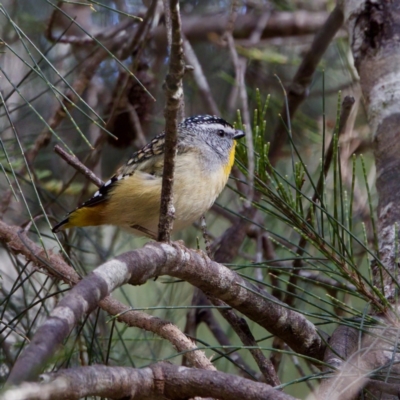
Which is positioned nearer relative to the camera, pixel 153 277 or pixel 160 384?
pixel 160 384

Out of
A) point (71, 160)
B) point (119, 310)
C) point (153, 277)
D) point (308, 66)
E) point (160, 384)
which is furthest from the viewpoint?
point (308, 66)

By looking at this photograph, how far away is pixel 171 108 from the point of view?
1839 mm

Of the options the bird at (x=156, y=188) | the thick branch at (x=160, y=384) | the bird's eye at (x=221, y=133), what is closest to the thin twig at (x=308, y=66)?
the bird's eye at (x=221, y=133)

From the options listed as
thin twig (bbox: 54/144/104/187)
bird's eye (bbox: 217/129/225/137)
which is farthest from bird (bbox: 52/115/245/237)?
thin twig (bbox: 54/144/104/187)

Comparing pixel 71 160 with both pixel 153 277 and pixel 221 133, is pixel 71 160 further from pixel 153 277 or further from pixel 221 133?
pixel 221 133

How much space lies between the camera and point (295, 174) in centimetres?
228

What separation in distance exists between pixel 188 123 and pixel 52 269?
1.64m

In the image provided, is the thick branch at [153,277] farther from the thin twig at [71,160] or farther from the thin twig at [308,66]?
the thin twig at [308,66]

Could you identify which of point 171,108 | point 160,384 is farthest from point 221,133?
point 160,384

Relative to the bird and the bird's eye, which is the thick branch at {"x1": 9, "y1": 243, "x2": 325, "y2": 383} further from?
the bird's eye

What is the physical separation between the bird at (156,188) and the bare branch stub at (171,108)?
0.92 m

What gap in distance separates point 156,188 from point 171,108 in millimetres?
1438

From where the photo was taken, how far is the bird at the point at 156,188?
3.21 meters

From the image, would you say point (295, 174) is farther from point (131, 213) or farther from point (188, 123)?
point (188, 123)
